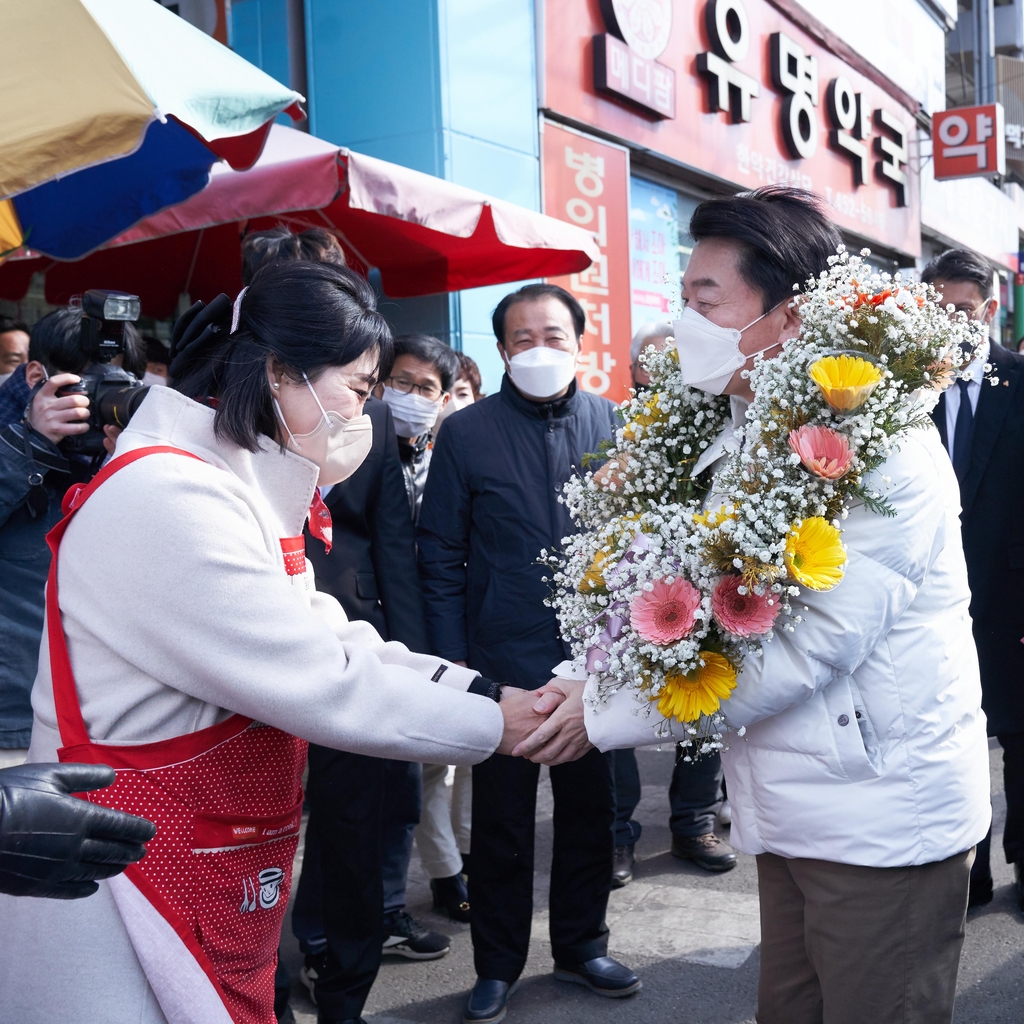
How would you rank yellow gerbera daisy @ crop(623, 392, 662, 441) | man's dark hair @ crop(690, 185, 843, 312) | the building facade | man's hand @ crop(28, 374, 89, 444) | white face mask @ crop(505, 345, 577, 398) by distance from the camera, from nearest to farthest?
man's dark hair @ crop(690, 185, 843, 312), yellow gerbera daisy @ crop(623, 392, 662, 441), man's hand @ crop(28, 374, 89, 444), white face mask @ crop(505, 345, 577, 398), the building facade

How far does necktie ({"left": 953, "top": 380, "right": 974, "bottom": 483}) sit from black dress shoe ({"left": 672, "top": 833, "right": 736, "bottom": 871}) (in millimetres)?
1836

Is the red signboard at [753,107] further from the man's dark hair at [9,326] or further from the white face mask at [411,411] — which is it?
the white face mask at [411,411]

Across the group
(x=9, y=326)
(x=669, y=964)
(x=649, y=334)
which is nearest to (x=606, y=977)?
(x=669, y=964)

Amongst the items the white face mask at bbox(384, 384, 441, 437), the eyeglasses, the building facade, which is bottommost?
the white face mask at bbox(384, 384, 441, 437)

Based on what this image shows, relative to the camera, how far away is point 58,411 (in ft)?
9.48

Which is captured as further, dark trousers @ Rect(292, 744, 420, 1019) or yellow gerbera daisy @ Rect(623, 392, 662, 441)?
dark trousers @ Rect(292, 744, 420, 1019)

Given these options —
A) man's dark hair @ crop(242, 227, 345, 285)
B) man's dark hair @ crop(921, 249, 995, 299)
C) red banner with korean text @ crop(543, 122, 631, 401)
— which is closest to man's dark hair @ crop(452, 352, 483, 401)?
man's dark hair @ crop(242, 227, 345, 285)

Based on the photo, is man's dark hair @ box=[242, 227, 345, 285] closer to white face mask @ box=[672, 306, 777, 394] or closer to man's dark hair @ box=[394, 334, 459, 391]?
man's dark hair @ box=[394, 334, 459, 391]

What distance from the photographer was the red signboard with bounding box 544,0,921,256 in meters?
8.63

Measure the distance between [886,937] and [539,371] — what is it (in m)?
2.27

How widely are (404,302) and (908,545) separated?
6.31 meters

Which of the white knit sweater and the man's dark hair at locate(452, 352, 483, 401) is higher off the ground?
the man's dark hair at locate(452, 352, 483, 401)

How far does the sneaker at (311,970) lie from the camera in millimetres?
3441

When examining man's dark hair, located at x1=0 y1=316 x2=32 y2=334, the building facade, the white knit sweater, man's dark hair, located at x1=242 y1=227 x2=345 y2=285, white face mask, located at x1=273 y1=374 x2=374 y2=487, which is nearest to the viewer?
the white knit sweater
